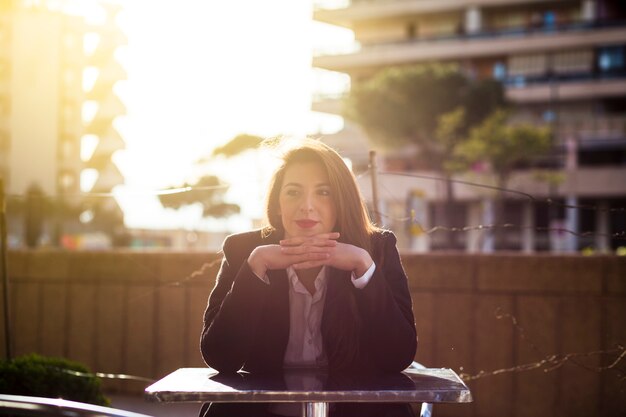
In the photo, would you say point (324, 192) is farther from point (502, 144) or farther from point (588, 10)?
point (588, 10)

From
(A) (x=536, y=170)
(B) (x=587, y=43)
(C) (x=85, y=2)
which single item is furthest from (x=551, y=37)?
(C) (x=85, y=2)

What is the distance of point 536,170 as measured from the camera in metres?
48.0

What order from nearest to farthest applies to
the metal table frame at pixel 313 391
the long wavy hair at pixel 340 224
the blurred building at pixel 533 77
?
the metal table frame at pixel 313 391 < the long wavy hair at pixel 340 224 < the blurred building at pixel 533 77

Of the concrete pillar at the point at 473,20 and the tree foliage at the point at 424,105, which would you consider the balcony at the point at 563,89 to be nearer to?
the tree foliage at the point at 424,105

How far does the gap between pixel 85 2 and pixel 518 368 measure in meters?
42.0

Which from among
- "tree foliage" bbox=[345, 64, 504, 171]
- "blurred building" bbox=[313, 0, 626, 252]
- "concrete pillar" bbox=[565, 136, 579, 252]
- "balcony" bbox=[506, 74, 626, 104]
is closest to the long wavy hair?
"blurred building" bbox=[313, 0, 626, 252]

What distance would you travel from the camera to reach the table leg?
2.35m

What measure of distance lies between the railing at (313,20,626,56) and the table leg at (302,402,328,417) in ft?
160

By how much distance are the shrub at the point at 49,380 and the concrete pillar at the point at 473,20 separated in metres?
48.9

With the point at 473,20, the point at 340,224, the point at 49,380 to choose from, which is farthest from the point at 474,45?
the point at 340,224

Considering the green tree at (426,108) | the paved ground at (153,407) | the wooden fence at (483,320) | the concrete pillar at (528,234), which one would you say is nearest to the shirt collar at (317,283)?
the wooden fence at (483,320)

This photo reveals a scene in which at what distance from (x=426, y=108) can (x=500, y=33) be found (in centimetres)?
761

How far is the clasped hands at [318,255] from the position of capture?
2564 millimetres

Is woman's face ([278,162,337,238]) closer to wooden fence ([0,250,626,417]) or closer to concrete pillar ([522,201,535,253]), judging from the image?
wooden fence ([0,250,626,417])
